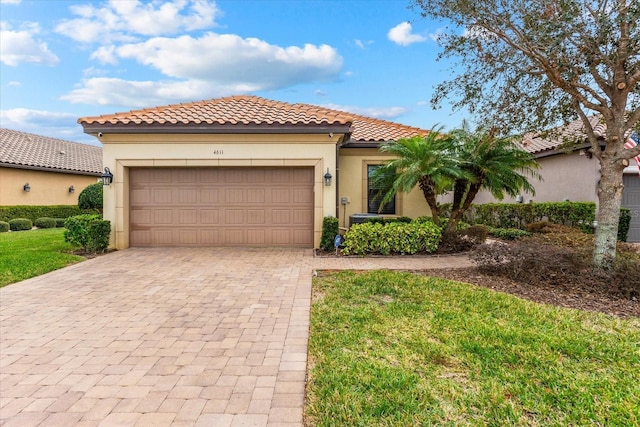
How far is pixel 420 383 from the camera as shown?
120 inches

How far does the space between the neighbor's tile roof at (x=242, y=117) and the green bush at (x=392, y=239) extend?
10.5 feet

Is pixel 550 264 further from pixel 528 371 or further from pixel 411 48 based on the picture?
pixel 411 48

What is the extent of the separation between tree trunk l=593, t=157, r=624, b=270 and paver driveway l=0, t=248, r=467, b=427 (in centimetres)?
524

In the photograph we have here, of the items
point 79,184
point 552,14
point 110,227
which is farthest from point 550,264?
point 79,184

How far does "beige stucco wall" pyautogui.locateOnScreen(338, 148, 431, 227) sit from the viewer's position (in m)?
12.0

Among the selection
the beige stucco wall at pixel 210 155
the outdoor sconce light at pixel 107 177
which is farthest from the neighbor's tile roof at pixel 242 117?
the outdoor sconce light at pixel 107 177

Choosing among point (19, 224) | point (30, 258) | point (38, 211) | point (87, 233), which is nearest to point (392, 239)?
point (87, 233)

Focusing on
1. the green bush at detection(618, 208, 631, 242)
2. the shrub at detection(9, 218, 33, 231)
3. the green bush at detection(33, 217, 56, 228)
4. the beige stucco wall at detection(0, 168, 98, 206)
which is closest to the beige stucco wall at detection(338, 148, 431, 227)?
the green bush at detection(618, 208, 631, 242)

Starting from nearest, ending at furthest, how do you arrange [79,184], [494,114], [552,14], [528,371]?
[528,371] < [552,14] < [494,114] < [79,184]

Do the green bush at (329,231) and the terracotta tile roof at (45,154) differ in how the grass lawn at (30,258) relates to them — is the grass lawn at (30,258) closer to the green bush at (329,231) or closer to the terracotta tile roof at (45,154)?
the green bush at (329,231)

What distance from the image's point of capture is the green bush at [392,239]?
31.0 feet

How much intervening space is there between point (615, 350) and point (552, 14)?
5.26 m

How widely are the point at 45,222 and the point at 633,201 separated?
2595cm

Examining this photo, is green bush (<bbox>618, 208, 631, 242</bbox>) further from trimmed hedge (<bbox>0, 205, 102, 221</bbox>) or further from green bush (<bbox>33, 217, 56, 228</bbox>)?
green bush (<bbox>33, 217, 56, 228</bbox>)
